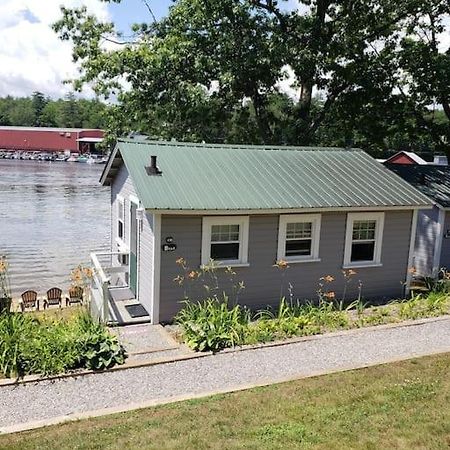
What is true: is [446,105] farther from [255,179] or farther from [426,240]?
[255,179]

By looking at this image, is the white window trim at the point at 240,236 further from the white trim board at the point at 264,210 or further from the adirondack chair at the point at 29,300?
the adirondack chair at the point at 29,300

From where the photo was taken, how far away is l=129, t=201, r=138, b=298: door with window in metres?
12.5

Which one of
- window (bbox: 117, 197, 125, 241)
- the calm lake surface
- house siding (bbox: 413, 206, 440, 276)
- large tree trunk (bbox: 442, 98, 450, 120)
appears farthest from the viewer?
large tree trunk (bbox: 442, 98, 450, 120)

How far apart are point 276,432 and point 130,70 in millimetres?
16308

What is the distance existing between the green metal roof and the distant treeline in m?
115

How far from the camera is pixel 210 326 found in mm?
9555

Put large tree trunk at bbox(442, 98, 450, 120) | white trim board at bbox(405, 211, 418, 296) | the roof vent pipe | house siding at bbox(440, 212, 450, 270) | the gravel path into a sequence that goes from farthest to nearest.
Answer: large tree trunk at bbox(442, 98, 450, 120) → house siding at bbox(440, 212, 450, 270) → white trim board at bbox(405, 211, 418, 296) → the roof vent pipe → the gravel path

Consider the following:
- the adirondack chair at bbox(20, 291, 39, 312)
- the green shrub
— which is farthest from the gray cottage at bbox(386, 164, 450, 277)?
the adirondack chair at bbox(20, 291, 39, 312)

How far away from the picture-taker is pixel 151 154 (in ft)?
40.3

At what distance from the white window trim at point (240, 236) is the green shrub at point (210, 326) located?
2.97 ft

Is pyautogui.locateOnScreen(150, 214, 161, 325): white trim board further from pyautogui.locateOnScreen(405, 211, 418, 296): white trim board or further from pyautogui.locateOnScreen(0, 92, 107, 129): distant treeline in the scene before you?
pyautogui.locateOnScreen(0, 92, 107, 129): distant treeline

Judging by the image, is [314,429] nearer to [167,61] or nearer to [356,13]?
[167,61]

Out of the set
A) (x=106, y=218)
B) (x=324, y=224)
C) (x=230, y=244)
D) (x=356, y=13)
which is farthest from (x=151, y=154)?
(x=106, y=218)

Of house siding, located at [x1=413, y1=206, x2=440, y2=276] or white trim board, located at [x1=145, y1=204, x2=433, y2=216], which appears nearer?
white trim board, located at [x1=145, y1=204, x2=433, y2=216]
